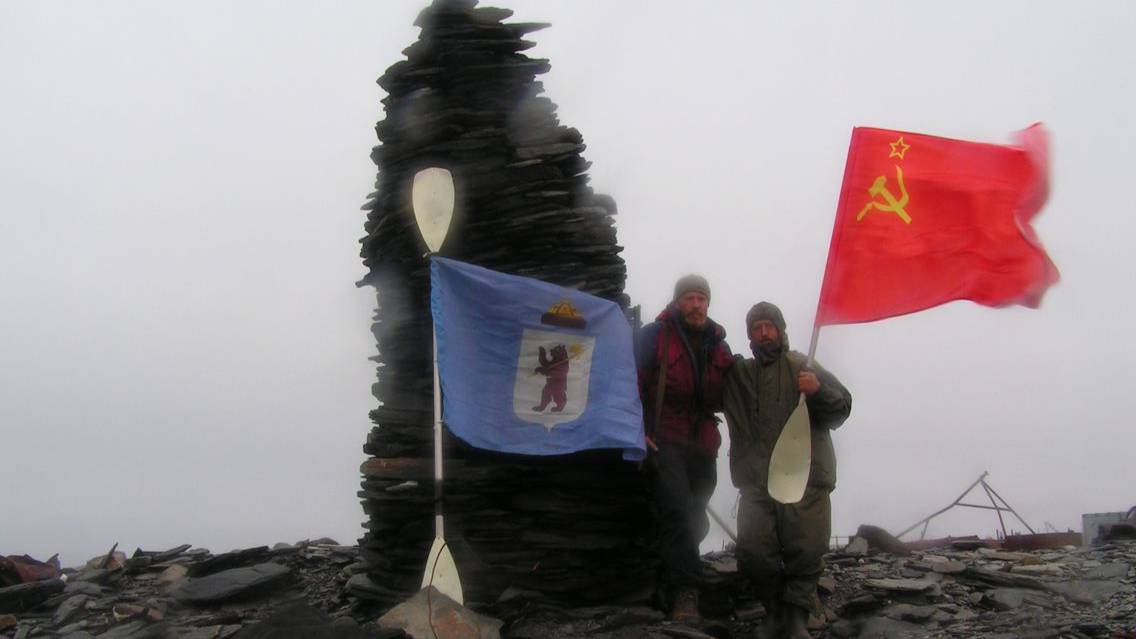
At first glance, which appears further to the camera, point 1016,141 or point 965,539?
point 965,539

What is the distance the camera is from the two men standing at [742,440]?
7207 mm

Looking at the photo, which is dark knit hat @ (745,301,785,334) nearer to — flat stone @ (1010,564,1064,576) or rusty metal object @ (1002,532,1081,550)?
flat stone @ (1010,564,1064,576)

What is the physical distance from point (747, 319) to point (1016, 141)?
2387mm

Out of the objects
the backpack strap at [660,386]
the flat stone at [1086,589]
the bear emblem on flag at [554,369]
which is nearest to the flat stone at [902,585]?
the flat stone at [1086,589]

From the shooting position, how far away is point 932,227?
7730 mm

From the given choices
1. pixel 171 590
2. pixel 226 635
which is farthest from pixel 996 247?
pixel 171 590

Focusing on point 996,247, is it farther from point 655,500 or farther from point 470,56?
point 470,56

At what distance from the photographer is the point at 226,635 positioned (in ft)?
24.5

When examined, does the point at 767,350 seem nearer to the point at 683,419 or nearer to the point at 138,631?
the point at 683,419

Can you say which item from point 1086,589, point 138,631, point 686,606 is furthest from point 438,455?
point 1086,589

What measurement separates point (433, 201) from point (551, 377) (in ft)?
5.05

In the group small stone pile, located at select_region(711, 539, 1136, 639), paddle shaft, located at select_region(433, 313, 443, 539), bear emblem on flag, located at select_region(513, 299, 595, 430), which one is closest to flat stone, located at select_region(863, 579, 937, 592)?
small stone pile, located at select_region(711, 539, 1136, 639)

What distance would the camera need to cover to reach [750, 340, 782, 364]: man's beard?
24.6 ft

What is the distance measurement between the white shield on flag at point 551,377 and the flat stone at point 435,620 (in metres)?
1.33
